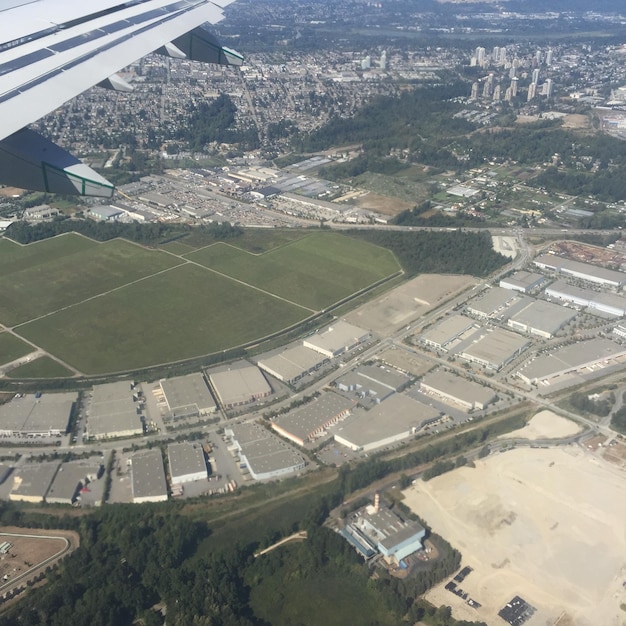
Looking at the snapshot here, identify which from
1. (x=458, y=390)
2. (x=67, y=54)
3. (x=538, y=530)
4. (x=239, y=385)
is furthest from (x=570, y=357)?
(x=67, y=54)

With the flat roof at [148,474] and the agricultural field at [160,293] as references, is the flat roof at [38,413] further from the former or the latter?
the flat roof at [148,474]

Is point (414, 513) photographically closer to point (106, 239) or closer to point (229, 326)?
point (229, 326)

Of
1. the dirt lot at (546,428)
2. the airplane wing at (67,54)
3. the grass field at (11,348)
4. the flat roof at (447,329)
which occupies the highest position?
the airplane wing at (67,54)

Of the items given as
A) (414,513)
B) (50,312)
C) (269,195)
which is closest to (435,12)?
(269,195)

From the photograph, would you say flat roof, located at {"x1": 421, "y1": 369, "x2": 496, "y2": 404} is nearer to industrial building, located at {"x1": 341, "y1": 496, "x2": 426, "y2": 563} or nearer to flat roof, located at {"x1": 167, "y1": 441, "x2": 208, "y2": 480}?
industrial building, located at {"x1": 341, "y1": 496, "x2": 426, "y2": 563}

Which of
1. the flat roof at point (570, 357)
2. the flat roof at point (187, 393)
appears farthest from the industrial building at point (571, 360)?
the flat roof at point (187, 393)

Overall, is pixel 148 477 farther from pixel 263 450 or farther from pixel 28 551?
pixel 28 551
